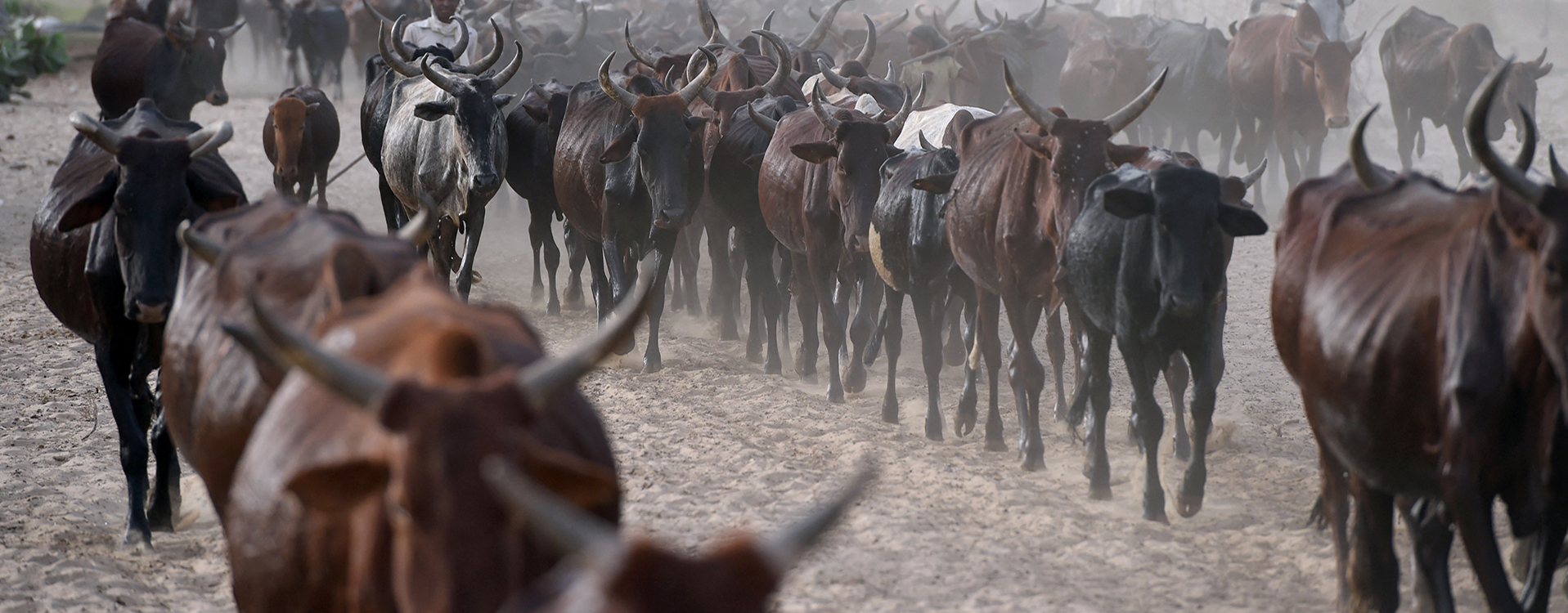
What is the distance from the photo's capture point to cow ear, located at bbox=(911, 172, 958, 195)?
752 centimetres

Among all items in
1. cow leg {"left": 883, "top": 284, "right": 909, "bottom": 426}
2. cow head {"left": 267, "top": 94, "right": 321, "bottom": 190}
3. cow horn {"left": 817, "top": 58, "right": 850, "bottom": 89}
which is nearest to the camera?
cow leg {"left": 883, "top": 284, "right": 909, "bottom": 426}

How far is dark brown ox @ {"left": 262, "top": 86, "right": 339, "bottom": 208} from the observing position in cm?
1141

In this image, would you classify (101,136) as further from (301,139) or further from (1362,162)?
(301,139)

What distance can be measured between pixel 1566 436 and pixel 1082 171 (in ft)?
10.4

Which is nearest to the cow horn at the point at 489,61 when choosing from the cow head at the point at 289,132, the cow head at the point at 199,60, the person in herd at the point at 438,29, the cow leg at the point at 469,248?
the cow leg at the point at 469,248

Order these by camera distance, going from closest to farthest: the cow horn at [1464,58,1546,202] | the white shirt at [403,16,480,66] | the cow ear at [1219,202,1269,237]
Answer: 1. the cow horn at [1464,58,1546,202]
2. the cow ear at [1219,202,1269,237]
3. the white shirt at [403,16,480,66]

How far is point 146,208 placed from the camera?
5207 millimetres

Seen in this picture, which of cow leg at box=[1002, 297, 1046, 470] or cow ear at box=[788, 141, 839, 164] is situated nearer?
cow leg at box=[1002, 297, 1046, 470]

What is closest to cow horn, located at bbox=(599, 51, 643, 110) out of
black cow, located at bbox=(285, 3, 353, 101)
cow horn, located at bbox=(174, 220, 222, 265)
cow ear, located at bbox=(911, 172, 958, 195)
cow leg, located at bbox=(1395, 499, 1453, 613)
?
cow ear, located at bbox=(911, 172, 958, 195)

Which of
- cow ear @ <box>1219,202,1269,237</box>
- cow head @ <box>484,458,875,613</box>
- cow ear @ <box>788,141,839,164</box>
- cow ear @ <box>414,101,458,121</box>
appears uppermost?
cow head @ <box>484,458,875,613</box>

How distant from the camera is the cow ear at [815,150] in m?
8.34

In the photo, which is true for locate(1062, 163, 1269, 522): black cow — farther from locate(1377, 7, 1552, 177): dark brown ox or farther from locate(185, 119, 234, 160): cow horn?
locate(1377, 7, 1552, 177): dark brown ox

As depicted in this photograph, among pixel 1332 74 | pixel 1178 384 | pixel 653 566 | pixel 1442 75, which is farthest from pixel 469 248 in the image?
pixel 1442 75

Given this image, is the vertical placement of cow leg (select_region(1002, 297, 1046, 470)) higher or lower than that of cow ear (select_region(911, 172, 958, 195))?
lower
